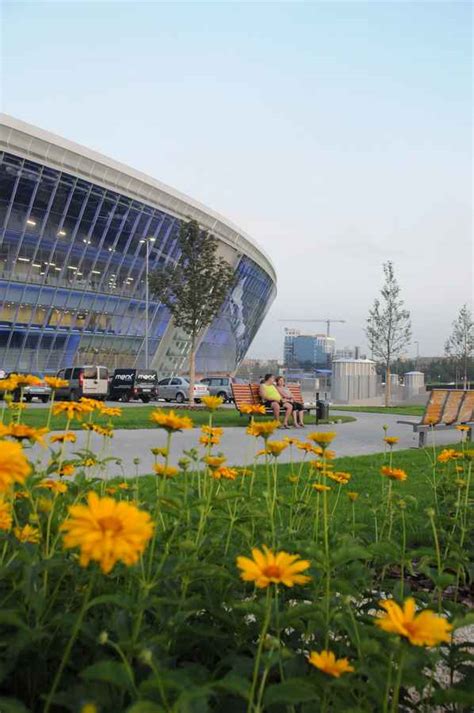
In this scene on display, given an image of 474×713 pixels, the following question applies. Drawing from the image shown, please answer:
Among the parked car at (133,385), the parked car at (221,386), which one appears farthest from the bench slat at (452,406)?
the parked car at (221,386)

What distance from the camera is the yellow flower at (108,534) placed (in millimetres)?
935

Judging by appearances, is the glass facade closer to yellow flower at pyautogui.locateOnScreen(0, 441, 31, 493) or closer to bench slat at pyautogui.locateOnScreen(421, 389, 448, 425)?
bench slat at pyautogui.locateOnScreen(421, 389, 448, 425)

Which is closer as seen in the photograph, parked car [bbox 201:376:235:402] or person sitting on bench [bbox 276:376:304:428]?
person sitting on bench [bbox 276:376:304:428]

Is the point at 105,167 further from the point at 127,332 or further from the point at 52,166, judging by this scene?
the point at 127,332

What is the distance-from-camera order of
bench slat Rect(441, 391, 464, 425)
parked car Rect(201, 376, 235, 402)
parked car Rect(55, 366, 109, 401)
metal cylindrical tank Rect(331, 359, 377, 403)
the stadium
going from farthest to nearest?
the stadium
metal cylindrical tank Rect(331, 359, 377, 403)
parked car Rect(201, 376, 235, 402)
parked car Rect(55, 366, 109, 401)
bench slat Rect(441, 391, 464, 425)

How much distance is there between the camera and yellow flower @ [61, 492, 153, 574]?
935mm

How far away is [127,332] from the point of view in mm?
47031

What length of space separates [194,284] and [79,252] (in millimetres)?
17863

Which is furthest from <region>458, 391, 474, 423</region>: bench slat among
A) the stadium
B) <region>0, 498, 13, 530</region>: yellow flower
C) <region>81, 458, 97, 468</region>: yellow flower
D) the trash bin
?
the stadium

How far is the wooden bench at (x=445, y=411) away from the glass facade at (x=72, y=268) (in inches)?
1045

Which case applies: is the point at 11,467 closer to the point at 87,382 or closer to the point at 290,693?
the point at 290,693

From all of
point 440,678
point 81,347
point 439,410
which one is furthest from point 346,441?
point 81,347

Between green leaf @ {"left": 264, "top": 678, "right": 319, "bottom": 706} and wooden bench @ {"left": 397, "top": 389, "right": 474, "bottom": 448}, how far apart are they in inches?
362

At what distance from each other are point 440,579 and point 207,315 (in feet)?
84.3
